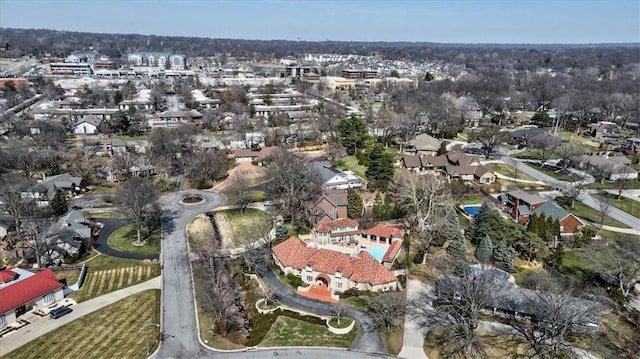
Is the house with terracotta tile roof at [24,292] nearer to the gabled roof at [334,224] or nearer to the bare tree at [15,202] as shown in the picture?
the bare tree at [15,202]

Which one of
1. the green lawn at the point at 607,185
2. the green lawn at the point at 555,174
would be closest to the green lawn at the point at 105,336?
the green lawn at the point at 555,174

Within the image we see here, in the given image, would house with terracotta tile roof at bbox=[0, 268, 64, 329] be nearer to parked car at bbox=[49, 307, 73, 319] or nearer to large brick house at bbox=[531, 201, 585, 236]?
parked car at bbox=[49, 307, 73, 319]

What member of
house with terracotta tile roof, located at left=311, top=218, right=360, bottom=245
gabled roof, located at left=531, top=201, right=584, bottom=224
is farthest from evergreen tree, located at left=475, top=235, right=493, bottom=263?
house with terracotta tile roof, located at left=311, top=218, right=360, bottom=245

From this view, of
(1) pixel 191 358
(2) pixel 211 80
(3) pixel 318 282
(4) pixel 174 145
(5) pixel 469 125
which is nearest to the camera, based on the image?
(1) pixel 191 358

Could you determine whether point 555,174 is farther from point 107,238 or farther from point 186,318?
point 107,238

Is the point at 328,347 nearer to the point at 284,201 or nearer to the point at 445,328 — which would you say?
the point at 445,328

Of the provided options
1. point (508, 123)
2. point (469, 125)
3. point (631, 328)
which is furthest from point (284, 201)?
point (508, 123)
